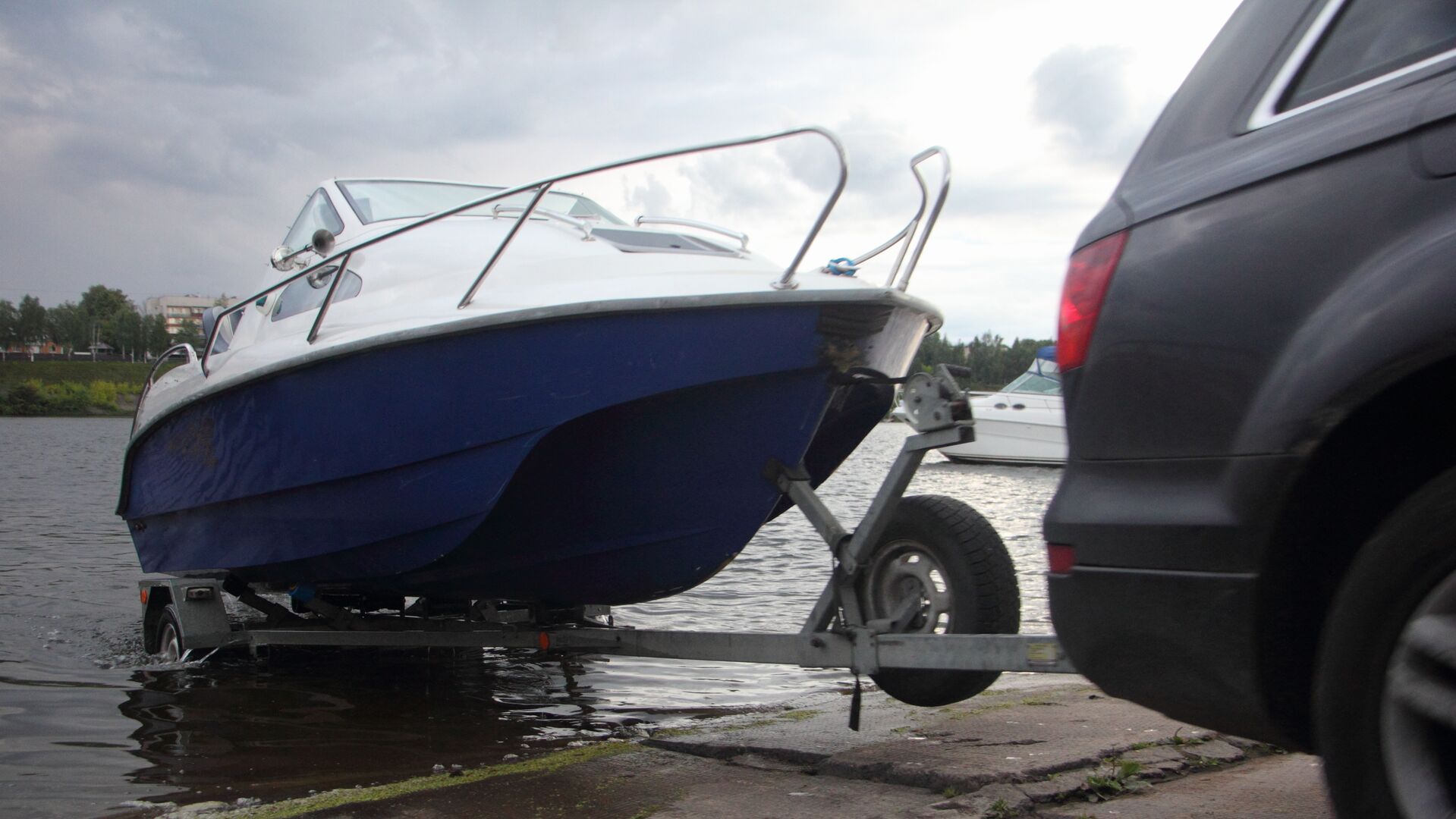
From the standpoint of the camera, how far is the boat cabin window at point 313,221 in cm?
605

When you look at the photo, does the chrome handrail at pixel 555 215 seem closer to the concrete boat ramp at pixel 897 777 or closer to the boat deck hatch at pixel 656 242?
the boat deck hatch at pixel 656 242

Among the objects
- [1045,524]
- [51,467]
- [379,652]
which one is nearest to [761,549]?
[379,652]

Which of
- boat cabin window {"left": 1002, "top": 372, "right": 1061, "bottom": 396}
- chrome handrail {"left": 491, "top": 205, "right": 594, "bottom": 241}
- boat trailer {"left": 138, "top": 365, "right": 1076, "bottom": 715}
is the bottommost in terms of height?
boat trailer {"left": 138, "top": 365, "right": 1076, "bottom": 715}

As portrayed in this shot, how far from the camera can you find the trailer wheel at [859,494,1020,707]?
3768 mm

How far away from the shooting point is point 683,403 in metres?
4.12

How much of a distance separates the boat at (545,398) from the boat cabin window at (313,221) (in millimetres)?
339

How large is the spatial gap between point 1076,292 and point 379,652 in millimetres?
5961

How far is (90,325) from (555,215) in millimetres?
127066

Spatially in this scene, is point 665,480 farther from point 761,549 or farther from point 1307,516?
point 761,549

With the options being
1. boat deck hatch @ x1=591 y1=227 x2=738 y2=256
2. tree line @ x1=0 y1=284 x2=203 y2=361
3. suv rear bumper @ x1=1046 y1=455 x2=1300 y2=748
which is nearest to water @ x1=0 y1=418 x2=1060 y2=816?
boat deck hatch @ x1=591 y1=227 x2=738 y2=256

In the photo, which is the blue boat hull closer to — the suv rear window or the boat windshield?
the boat windshield

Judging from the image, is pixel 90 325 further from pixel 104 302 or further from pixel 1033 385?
pixel 1033 385

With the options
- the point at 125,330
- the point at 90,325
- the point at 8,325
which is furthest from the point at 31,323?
the point at 125,330

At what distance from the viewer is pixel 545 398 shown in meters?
4.11
